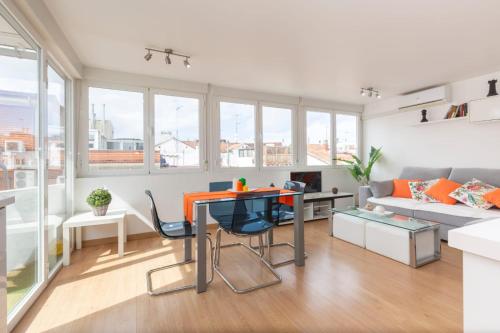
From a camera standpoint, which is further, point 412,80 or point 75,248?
point 412,80

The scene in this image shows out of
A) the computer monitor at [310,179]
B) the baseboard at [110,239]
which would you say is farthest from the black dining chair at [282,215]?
the baseboard at [110,239]

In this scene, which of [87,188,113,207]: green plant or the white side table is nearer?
the white side table

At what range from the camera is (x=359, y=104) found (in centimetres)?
549

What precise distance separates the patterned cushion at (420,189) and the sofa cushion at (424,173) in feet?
0.53

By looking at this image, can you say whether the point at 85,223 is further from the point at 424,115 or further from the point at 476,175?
the point at 424,115

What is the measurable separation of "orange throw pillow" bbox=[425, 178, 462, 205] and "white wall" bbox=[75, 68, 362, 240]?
90.2 inches

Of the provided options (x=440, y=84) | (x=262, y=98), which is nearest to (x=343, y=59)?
(x=262, y=98)

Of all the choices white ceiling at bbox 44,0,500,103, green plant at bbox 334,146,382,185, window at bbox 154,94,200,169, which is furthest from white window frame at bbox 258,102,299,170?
window at bbox 154,94,200,169

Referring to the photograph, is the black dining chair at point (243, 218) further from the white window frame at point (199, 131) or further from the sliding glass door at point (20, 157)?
the white window frame at point (199, 131)

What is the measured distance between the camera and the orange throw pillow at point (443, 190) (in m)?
3.51

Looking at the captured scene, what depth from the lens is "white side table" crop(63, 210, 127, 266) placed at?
103 inches

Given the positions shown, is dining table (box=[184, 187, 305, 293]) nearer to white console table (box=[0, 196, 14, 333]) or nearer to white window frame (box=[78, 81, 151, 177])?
white console table (box=[0, 196, 14, 333])

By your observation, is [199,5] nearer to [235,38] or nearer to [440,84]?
[235,38]

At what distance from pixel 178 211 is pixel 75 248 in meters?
1.33
